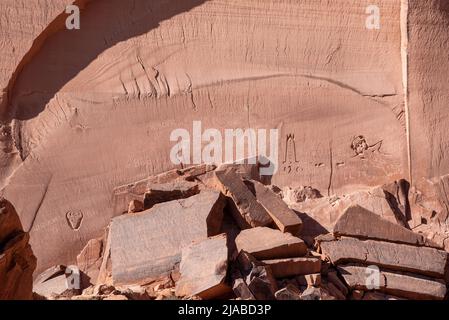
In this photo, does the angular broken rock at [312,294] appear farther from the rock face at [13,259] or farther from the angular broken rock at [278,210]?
the rock face at [13,259]

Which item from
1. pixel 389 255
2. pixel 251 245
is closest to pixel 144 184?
pixel 251 245

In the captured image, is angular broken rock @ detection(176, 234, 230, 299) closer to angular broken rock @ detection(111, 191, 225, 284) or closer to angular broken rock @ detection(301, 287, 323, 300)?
angular broken rock @ detection(111, 191, 225, 284)

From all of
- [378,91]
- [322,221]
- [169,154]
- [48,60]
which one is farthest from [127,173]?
[378,91]

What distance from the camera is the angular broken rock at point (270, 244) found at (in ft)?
17.6

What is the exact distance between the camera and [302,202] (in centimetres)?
616

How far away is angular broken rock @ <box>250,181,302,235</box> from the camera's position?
18.6 feet

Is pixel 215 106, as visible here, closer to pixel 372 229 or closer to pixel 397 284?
pixel 372 229

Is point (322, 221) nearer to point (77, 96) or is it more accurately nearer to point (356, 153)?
point (356, 153)

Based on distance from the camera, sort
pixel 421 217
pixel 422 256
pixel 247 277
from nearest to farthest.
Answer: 1. pixel 247 277
2. pixel 422 256
3. pixel 421 217

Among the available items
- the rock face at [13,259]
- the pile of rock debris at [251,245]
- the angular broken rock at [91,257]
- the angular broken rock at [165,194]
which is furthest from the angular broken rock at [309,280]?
the rock face at [13,259]

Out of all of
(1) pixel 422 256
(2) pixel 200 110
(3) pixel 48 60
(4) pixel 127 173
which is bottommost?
(1) pixel 422 256

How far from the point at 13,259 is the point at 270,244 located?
1.49 metres

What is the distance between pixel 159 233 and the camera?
18.4ft

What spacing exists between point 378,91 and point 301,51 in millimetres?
601
